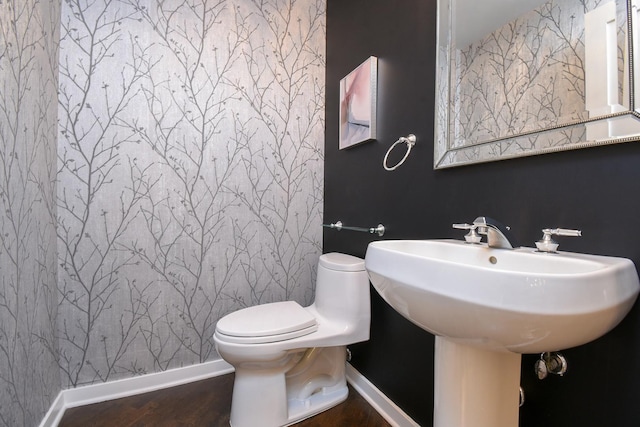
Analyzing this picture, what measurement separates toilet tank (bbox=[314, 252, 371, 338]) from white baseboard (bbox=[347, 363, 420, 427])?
0.32 meters

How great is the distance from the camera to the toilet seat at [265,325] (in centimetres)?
107

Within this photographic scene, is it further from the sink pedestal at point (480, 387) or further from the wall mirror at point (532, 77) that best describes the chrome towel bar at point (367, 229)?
the sink pedestal at point (480, 387)

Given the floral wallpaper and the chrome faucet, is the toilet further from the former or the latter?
the chrome faucet

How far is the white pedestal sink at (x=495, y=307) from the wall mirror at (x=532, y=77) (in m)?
0.32

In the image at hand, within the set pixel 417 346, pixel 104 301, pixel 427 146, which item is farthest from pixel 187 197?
pixel 417 346

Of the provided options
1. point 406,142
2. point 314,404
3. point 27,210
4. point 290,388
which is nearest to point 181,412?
point 290,388

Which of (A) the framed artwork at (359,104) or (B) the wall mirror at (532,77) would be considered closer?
(B) the wall mirror at (532,77)

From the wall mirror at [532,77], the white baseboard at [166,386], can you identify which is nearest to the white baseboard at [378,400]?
the white baseboard at [166,386]

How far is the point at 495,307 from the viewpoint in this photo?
1.42 feet

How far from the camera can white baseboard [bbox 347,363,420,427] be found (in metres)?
1.15

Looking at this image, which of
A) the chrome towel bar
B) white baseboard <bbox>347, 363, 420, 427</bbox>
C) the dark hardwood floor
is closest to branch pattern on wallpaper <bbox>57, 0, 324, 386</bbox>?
the dark hardwood floor

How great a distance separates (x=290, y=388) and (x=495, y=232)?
1.12 meters

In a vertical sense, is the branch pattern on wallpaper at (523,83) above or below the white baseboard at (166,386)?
above

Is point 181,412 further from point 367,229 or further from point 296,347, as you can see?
point 367,229
